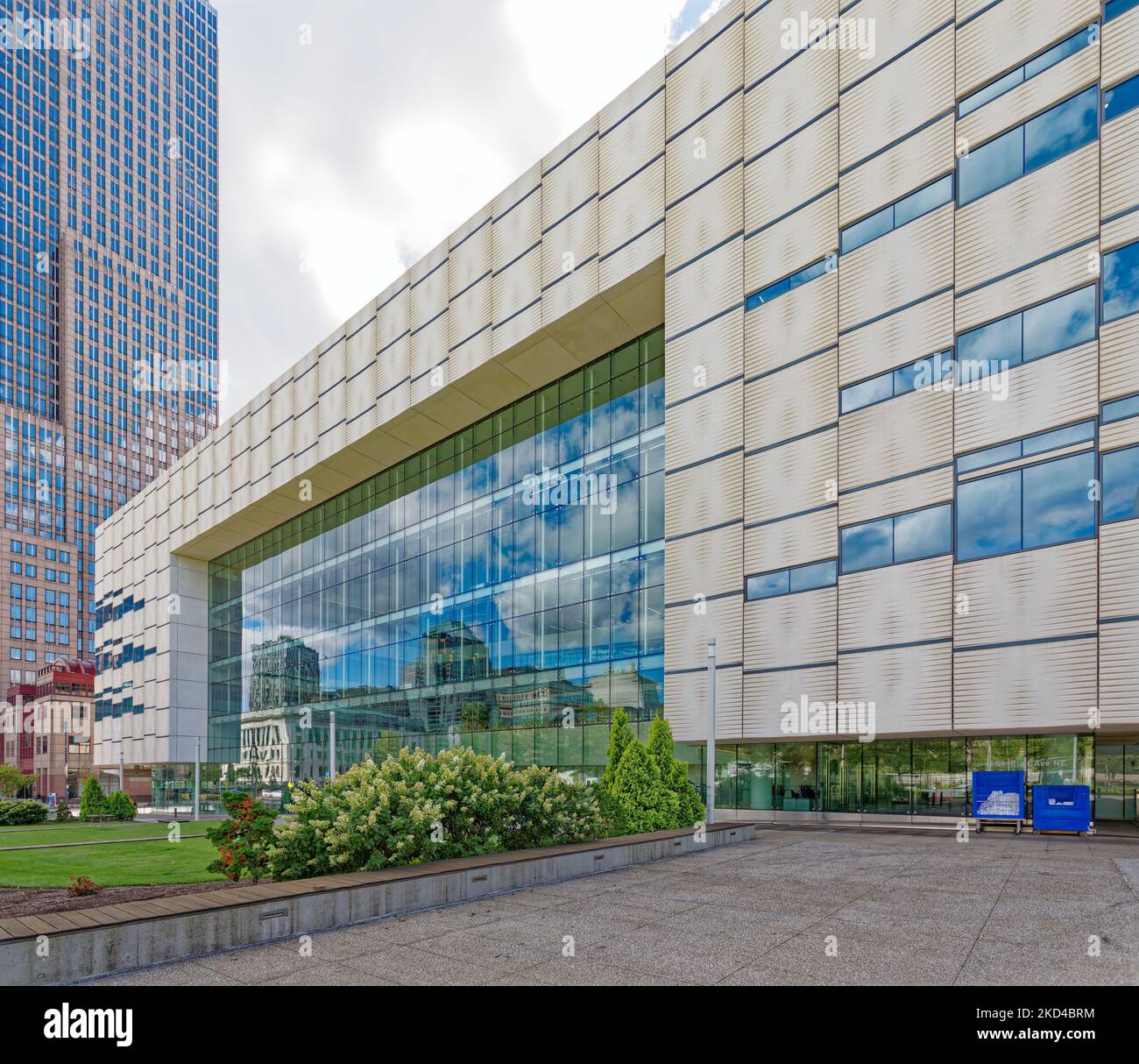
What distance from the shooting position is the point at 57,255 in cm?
12838

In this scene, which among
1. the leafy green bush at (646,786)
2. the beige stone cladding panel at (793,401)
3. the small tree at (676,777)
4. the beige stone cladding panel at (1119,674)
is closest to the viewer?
the leafy green bush at (646,786)

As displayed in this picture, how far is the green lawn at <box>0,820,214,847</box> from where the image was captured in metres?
30.1

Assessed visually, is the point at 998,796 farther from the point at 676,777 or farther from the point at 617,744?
the point at 617,744

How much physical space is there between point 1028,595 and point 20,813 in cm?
4599

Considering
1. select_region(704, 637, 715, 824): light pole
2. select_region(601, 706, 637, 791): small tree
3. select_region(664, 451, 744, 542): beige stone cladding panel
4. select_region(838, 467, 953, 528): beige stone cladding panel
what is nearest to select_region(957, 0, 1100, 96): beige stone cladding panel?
select_region(838, 467, 953, 528): beige stone cladding panel

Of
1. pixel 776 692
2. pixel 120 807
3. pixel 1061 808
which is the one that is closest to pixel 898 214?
pixel 776 692

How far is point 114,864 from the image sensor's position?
20922mm

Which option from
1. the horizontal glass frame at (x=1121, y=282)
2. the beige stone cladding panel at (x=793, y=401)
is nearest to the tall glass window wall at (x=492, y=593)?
the beige stone cladding panel at (x=793, y=401)

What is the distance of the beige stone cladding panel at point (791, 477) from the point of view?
2495 centimetres

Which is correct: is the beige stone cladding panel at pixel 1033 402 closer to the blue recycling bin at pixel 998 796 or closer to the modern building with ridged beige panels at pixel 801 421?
the modern building with ridged beige panels at pixel 801 421

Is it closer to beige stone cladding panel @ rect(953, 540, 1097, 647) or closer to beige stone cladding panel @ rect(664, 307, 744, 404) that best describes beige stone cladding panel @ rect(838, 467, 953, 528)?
beige stone cladding panel @ rect(953, 540, 1097, 647)
